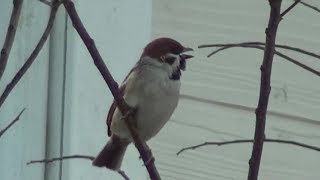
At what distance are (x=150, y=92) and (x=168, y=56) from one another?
75 millimetres

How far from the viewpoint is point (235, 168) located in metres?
1.89

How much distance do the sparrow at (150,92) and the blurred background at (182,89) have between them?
0.28m

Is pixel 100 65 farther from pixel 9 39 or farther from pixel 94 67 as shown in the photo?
pixel 94 67

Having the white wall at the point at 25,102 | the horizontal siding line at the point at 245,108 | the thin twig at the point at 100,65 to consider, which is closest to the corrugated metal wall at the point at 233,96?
the horizontal siding line at the point at 245,108

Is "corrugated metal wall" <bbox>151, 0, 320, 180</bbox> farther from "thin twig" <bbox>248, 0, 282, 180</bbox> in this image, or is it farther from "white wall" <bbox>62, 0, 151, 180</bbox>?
"thin twig" <bbox>248, 0, 282, 180</bbox>

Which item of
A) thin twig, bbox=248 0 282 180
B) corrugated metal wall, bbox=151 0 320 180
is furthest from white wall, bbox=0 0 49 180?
thin twig, bbox=248 0 282 180

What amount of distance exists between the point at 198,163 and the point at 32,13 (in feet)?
1.57

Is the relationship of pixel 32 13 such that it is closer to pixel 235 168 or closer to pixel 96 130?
pixel 96 130

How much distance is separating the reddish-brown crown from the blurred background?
29cm

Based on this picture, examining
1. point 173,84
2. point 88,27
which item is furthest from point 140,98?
point 88,27

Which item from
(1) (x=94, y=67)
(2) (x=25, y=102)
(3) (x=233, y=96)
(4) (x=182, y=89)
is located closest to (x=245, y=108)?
(3) (x=233, y=96)

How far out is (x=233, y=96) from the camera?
1861 millimetres

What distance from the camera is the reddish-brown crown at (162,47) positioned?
149cm

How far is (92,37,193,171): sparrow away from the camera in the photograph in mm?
1491
